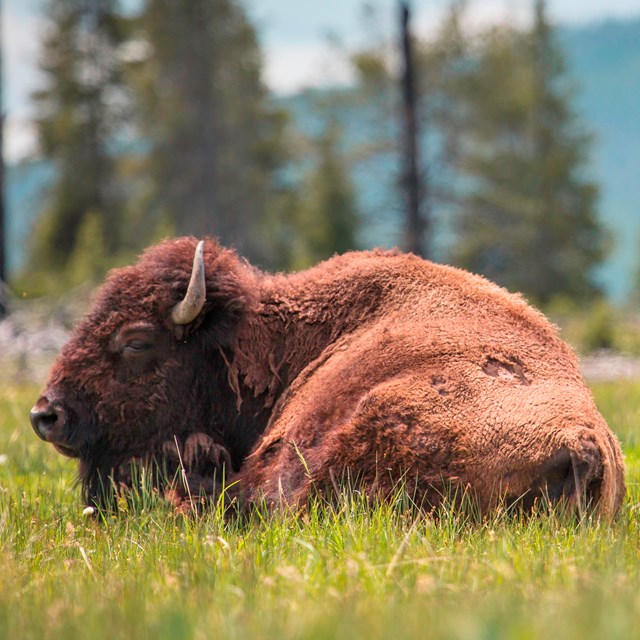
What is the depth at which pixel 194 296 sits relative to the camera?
5.50 m

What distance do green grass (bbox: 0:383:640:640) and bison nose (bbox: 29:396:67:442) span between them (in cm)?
49

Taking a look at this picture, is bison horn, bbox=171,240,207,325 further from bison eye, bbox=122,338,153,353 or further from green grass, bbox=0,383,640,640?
green grass, bbox=0,383,640,640

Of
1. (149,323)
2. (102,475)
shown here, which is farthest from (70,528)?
(149,323)

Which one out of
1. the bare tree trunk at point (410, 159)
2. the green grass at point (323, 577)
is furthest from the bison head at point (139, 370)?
the bare tree trunk at point (410, 159)

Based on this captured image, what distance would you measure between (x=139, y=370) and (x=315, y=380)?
1014 mm

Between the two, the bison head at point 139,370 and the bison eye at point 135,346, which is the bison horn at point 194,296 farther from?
the bison eye at point 135,346

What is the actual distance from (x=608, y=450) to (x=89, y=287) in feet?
61.4

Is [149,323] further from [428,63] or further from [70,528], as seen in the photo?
[428,63]

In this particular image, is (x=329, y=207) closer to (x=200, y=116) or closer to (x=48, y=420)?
(x=200, y=116)

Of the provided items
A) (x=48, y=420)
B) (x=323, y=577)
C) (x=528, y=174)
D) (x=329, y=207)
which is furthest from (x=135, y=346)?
(x=528, y=174)

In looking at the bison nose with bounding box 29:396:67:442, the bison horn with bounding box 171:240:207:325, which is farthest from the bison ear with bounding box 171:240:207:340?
the bison nose with bounding box 29:396:67:442

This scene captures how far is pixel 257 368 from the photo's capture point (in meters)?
5.63

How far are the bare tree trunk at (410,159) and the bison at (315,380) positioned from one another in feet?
53.6

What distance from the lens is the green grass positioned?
8.09 feet
